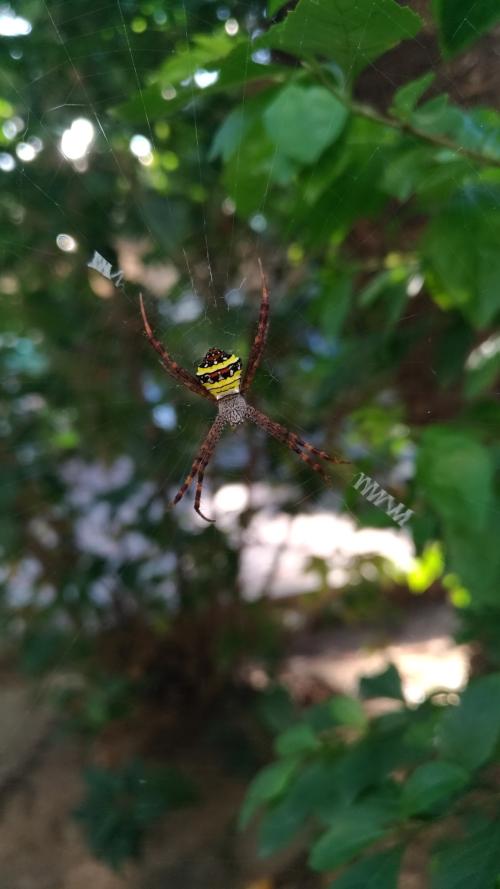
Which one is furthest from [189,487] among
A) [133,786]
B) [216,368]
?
[133,786]

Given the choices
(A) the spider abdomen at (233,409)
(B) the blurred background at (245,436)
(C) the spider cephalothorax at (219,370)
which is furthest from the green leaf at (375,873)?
(A) the spider abdomen at (233,409)

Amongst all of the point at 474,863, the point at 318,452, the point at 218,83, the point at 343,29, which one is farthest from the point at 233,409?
the point at 474,863

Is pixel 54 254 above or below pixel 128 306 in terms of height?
above

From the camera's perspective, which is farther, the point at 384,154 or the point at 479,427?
the point at 479,427

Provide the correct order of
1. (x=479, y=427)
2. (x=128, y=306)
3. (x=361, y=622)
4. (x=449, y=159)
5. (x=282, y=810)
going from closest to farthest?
1. (x=449, y=159)
2. (x=282, y=810)
3. (x=479, y=427)
4. (x=128, y=306)
5. (x=361, y=622)

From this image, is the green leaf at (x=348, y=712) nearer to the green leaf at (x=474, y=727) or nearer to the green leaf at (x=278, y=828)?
the green leaf at (x=278, y=828)

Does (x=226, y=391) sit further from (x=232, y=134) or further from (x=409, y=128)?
(x=409, y=128)

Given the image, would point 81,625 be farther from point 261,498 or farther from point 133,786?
point 261,498
